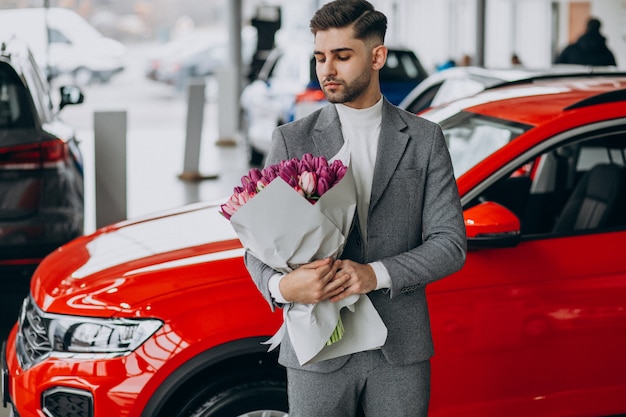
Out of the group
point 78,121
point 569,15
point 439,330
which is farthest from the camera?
point 78,121

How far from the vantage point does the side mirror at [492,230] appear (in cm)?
339

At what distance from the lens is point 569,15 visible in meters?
21.4

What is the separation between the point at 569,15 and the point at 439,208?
1988 centimetres

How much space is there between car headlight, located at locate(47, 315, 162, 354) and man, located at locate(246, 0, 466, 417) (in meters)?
0.74

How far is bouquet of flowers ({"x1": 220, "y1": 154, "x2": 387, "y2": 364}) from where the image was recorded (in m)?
2.31

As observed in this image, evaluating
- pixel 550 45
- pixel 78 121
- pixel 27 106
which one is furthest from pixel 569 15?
pixel 27 106

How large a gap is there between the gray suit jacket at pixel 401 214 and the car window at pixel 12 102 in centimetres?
369

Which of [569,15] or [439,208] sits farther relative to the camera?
[569,15]

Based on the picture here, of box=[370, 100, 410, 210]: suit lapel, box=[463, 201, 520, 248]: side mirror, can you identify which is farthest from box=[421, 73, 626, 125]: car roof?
box=[370, 100, 410, 210]: suit lapel

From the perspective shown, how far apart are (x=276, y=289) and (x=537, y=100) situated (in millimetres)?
2022

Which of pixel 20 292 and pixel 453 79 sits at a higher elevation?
pixel 453 79

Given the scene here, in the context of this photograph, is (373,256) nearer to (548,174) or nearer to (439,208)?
(439,208)

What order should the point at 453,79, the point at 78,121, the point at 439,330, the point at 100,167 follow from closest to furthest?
the point at 439,330 → the point at 453,79 → the point at 100,167 → the point at 78,121

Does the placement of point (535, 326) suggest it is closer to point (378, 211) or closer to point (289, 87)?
point (378, 211)
